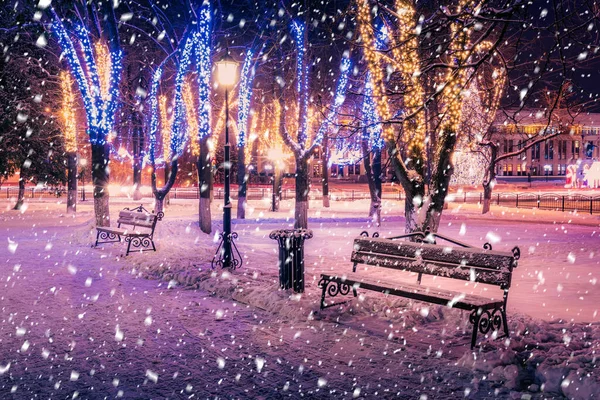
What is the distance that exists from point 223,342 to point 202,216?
12.4m

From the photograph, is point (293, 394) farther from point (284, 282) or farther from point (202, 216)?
point (202, 216)

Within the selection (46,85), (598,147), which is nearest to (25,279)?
(46,85)

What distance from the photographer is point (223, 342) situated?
728 cm

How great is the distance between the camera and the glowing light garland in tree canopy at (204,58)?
18906mm

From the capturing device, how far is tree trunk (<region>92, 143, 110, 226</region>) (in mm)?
18750

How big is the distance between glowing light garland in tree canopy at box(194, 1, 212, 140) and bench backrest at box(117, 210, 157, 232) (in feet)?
12.9

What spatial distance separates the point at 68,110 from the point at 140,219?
14133 millimetres

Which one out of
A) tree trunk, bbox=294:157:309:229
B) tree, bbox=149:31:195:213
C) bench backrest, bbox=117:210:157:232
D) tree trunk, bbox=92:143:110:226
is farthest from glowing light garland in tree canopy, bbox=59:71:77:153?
tree trunk, bbox=294:157:309:229

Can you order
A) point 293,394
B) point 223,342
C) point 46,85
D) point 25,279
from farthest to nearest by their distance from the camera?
point 46,85 < point 25,279 < point 223,342 < point 293,394

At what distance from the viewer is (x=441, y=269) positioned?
8.29 meters

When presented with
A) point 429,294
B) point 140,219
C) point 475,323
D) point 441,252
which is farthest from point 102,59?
point 475,323

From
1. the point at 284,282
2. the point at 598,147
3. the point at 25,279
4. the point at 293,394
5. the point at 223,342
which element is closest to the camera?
the point at 293,394

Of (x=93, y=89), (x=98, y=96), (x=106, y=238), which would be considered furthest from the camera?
(x=93, y=89)

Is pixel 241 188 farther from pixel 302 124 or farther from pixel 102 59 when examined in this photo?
pixel 102 59
